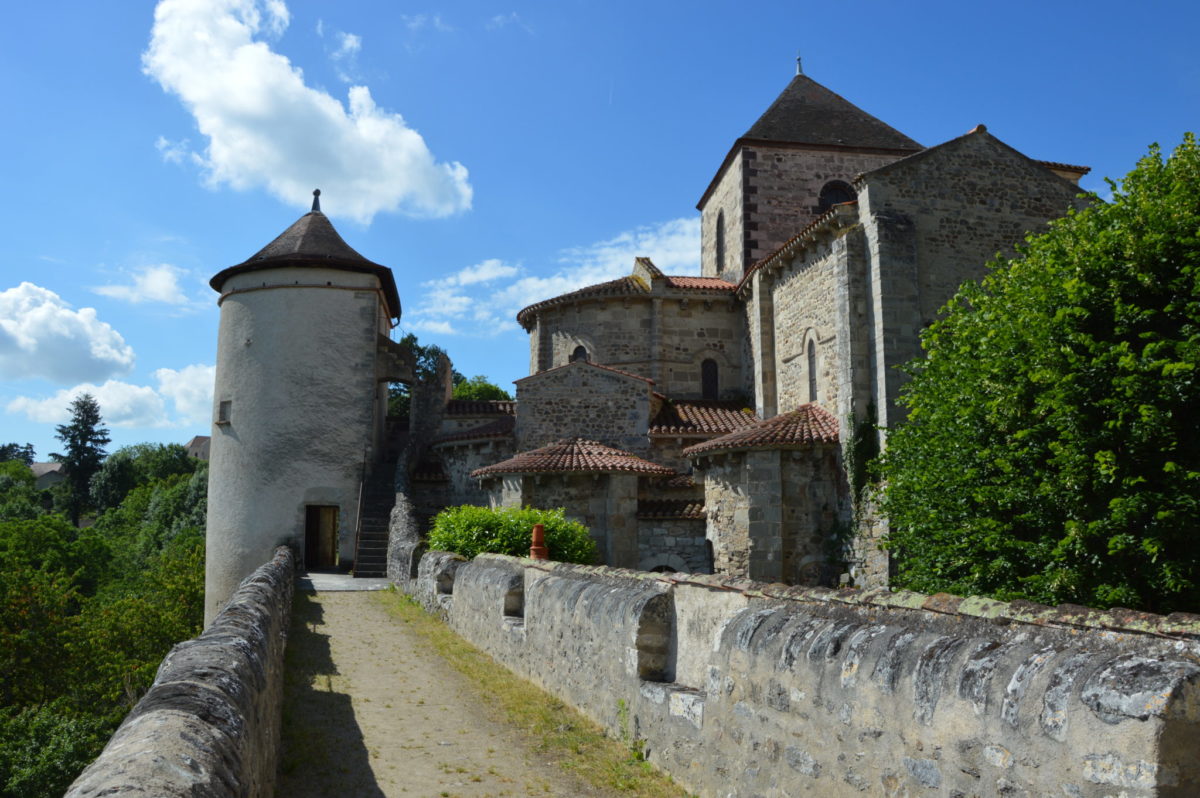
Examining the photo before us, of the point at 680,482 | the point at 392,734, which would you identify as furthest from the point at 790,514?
the point at 392,734

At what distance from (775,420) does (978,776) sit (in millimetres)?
15336

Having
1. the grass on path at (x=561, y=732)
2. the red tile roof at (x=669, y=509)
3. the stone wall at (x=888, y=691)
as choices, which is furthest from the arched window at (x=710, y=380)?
the stone wall at (x=888, y=691)

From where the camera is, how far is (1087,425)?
9.31m

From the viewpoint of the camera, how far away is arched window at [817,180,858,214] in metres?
24.9

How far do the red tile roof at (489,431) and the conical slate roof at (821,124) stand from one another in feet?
33.9

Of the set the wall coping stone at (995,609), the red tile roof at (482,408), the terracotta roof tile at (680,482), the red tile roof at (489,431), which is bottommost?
the wall coping stone at (995,609)

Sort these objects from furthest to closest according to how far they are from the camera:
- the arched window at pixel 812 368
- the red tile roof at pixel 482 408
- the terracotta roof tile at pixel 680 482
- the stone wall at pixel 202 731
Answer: the red tile roof at pixel 482 408 < the terracotta roof tile at pixel 680 482 < the arched window at pixel 812 368 < the stone wall at pixel 202 731

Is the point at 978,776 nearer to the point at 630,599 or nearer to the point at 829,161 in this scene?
the point at 630,599

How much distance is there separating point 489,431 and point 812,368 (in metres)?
8.51

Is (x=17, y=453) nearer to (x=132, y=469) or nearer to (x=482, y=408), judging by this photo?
(x=132, y=469)

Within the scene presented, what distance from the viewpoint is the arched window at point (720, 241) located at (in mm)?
27141

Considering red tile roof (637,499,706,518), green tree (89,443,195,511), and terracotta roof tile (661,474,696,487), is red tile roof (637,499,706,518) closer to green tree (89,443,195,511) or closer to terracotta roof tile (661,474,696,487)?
terracotta roof tile (661,474,696,487)

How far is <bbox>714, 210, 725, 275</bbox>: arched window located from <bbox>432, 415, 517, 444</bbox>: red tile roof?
326 inches

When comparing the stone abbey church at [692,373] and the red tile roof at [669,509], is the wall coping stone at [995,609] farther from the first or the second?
the red tile roof at [669,509]
